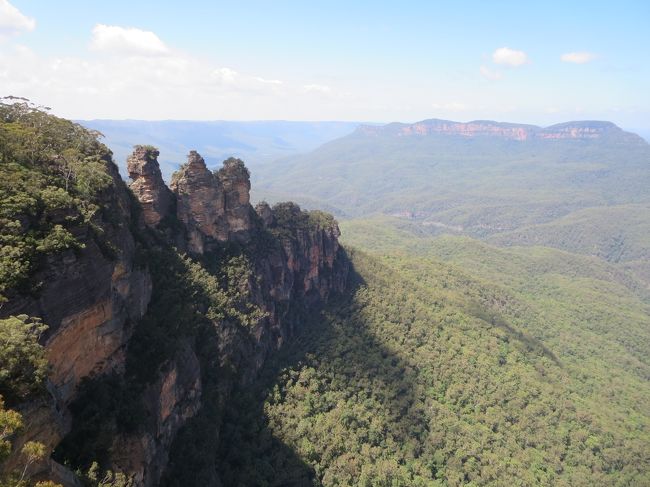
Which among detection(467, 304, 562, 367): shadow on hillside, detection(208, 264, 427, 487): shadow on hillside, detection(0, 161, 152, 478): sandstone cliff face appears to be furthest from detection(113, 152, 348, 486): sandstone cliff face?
detection(467, 304, 562, 367): shadow on hillside

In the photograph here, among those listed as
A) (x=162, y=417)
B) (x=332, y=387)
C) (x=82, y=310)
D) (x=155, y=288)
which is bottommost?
(x=332, y=387)

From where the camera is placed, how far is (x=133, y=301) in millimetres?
31844

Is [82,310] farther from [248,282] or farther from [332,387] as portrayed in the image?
[332,387]

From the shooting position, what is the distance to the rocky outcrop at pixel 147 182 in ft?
140

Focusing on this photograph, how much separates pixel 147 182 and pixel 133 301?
16.0 metres

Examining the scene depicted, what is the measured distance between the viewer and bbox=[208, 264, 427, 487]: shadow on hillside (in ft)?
123

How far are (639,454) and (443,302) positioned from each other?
33821 millimetres

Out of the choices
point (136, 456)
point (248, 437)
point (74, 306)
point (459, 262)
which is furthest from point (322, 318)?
point (459, 262)

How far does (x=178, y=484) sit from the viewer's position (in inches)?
1183

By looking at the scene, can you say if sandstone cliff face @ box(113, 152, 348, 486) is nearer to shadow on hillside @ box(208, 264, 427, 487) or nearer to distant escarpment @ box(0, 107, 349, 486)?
distant escarpment @ box(0, 107, 349, 486)

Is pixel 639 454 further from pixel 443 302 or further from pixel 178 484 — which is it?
pixel 178 484

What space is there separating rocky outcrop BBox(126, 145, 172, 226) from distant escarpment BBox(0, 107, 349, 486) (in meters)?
0.15

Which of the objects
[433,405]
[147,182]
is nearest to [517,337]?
[433,405]

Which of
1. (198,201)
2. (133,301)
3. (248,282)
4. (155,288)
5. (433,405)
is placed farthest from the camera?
(433,405)
